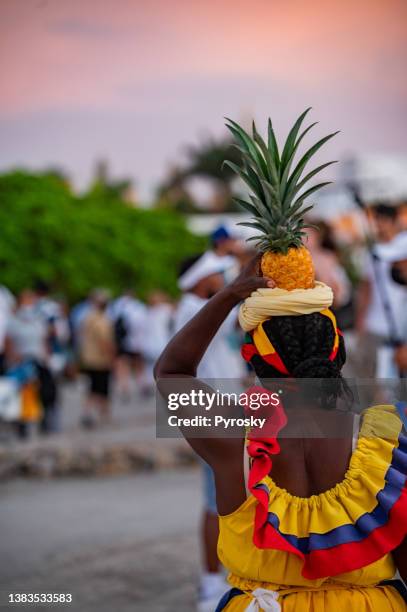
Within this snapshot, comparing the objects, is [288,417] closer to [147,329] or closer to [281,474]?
[281,474]

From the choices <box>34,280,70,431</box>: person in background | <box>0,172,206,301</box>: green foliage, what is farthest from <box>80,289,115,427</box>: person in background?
<box>0,172,206,301</box>: green foliage

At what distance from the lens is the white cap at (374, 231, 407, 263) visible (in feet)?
22.8

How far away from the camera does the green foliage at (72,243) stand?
26.0m

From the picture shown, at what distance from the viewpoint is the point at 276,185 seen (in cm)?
281

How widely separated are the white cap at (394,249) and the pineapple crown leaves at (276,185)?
13.2 feet

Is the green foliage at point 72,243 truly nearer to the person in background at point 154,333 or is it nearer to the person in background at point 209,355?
the person in background at point 154,333

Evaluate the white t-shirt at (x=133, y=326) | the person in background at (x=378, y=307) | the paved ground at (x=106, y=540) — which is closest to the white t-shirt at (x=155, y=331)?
the white t-shirt at (x=133, y=326)

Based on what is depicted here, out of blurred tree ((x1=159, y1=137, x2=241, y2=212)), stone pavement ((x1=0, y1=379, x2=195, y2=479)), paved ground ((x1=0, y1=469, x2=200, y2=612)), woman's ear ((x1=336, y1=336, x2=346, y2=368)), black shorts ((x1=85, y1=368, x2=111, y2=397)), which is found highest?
blurred tree ((x1=159, y1=137, x2=241, y2=212))

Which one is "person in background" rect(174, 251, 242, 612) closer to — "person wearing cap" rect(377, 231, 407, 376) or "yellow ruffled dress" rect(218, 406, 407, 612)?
"person wearing cap" rect(377, 231, 407, 376)

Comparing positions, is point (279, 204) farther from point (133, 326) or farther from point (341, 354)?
point (133, 326)

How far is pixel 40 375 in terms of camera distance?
42.5 feet

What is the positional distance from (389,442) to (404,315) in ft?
14.9

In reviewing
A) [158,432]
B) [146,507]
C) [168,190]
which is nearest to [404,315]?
[146,507]

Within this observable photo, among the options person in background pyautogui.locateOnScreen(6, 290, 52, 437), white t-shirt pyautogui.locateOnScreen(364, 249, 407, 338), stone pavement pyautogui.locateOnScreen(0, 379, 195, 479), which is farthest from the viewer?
person in background pyautogui.locateOnScreen(6, 290, 52, 437)
